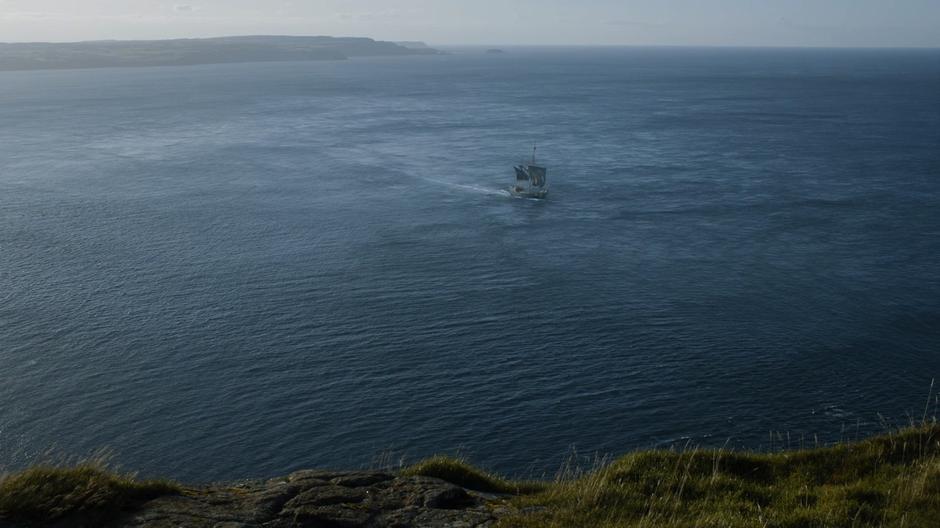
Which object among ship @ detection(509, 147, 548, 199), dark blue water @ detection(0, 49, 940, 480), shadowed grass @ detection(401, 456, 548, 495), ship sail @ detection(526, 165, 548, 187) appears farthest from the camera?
ship sail @ detection(526, 165, 548, 187)

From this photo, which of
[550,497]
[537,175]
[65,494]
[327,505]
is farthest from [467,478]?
[537,175]

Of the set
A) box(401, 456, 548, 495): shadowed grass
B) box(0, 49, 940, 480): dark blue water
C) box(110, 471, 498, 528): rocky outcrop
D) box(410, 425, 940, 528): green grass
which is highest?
box(410, 425, 940, 528): green grass

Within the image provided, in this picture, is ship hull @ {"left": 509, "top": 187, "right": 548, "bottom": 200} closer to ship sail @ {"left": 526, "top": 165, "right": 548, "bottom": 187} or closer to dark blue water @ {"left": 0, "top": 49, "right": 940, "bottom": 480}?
ship sail @ {"left": 526, "top": 165, "right": 548, "bottom": 187}

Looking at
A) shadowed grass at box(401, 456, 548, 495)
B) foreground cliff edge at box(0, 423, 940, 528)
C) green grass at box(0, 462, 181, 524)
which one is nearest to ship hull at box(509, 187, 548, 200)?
foreground cliff edge at box(0, 423, 940, 528)

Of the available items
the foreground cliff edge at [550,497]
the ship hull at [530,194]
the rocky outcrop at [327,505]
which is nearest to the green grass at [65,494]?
the foreground cliff edge at [550,497]

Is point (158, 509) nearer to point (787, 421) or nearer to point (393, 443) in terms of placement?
point (393, 443)

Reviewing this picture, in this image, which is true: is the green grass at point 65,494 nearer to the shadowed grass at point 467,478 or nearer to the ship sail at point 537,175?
the shadowed grass at point 467,478
